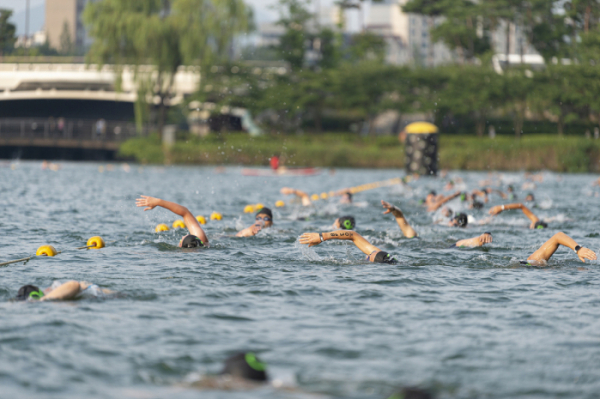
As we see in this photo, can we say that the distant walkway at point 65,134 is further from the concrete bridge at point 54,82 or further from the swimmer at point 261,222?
the swimmer at point 261,222

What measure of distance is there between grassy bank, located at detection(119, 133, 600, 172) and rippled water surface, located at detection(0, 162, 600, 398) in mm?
31759

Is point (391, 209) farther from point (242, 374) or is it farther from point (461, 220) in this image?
point (242, 374)

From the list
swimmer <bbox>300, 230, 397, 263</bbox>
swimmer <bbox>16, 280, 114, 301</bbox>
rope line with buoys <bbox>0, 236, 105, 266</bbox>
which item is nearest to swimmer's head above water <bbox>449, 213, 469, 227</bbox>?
swimmer <bbox>300, 230, 397, 263</bbox>

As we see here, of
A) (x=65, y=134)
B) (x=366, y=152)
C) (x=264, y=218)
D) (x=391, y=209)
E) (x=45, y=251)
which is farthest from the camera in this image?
(x=65, y=134)

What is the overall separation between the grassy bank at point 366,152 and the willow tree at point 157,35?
4.50 m

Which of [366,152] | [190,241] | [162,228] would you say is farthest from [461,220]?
[366,152]

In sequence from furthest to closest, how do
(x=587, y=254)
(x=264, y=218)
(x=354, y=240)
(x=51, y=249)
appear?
(x=264, y=218) → (x=51, y=249) → (x=354, y=240) → (x=587, y=254)

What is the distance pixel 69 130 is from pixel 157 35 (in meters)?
11.7

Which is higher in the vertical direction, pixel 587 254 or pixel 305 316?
pixel 587 254

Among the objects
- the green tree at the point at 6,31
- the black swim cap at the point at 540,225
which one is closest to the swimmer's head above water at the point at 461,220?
the black swim cap at the point at 540,225

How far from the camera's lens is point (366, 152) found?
54000 mm

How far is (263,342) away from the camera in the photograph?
26.5ft

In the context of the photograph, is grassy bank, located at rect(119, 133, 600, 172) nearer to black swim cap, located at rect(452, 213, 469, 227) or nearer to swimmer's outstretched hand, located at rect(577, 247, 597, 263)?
black swim cap, located at rect(452, 213, 469, 227)

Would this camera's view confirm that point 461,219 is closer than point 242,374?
No
